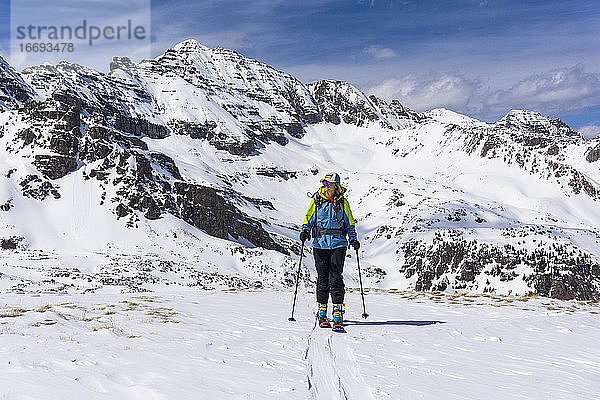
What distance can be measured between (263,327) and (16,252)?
4934cm

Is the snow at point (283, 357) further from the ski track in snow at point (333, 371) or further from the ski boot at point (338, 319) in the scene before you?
the ski boot at point (338, 319)

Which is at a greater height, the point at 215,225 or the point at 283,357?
the point at 215,225

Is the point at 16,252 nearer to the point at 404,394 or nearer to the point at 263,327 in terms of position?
the point at 263,327

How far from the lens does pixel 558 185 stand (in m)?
117

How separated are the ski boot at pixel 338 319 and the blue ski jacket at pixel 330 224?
1.43 m

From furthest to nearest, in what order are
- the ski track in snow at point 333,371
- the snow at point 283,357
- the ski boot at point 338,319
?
1. the ski boot at point 338,319
2. the ski track in snow at point 333,371
3. the snow at point 283,357

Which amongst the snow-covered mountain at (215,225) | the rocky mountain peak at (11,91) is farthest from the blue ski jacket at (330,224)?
the rocky mountain peak at (11,91)

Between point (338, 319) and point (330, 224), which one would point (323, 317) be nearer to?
point (338, 319)

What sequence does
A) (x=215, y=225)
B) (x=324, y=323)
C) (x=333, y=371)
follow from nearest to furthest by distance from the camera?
1. (x=333, y=371)
2. (x=324, y=323)
3. (x=215, y=225)

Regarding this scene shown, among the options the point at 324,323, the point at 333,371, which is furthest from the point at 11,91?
the point at 333,371

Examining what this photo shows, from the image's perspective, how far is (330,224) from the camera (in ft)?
31.6

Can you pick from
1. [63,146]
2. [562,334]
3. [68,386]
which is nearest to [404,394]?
[68,386]

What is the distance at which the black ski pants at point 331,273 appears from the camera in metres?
9.59

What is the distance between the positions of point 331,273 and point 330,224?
3.89 ft
